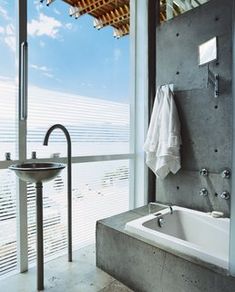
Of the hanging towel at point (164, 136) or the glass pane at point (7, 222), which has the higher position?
the hanging towel at point (164, 136)

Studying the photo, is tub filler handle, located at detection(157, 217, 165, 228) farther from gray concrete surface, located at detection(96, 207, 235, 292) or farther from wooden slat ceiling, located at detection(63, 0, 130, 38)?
wooden slat ceiling, located at detection(63, 0, 130, 38)

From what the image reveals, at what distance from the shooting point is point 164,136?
234 centimetres

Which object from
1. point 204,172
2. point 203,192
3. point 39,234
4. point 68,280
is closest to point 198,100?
point 204,172

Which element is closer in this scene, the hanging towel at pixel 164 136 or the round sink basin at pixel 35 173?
the round sink basin at pixel 35 173

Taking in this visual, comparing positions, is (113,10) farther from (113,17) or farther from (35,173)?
(35,173)

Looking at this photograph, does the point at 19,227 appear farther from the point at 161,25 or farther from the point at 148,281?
the point at 161,25

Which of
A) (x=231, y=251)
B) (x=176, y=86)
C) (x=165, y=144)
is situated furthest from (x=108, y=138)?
(x=231, y=251)

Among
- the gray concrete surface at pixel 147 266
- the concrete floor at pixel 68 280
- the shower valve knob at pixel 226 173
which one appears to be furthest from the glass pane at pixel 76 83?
the shower valve knob at pixel 226 173

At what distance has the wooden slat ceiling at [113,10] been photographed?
2.25 metres

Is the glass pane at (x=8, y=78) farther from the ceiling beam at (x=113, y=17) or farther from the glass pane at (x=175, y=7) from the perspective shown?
the glass pane at (x=175, y=7)

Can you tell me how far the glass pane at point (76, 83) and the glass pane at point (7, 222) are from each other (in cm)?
28

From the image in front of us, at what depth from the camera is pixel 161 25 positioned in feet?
8.38

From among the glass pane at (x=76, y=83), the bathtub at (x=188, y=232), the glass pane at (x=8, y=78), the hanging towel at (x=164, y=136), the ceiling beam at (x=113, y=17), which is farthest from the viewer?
the ceiling beam at (x=113, y=17)

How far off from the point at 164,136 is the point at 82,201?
1033mm
